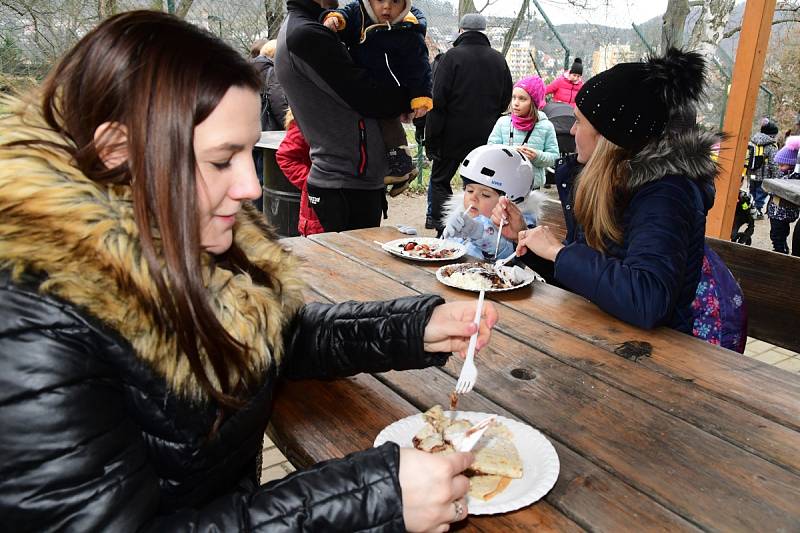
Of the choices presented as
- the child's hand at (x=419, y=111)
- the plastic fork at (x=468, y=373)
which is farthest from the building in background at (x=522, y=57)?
the plastic fork at (x=468, y=373)

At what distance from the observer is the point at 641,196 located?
1.87 metres

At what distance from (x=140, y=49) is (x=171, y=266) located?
330 mm

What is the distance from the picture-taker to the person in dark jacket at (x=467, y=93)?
5340mm

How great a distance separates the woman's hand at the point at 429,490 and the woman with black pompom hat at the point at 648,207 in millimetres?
996

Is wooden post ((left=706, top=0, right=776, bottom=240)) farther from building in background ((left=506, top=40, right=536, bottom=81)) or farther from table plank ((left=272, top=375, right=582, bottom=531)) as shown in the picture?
building in background ((left=506, top=40, right=536, bottom=81))

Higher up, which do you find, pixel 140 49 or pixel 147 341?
pixel 140 49

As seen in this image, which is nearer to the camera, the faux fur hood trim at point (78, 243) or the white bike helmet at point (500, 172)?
the faux fur hood trim at point (78, 243)

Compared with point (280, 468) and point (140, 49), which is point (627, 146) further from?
point (280, 468)

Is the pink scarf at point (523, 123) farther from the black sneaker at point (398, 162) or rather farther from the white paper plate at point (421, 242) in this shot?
the white paper plate at point (421, 242)

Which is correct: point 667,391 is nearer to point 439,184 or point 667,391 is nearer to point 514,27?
point 439,184

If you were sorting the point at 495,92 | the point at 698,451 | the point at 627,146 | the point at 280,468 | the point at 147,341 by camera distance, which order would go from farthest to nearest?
the point at 495,92 → the point at 280,468 → the point at 627,146 → the point at 698,451 → the point at 147,341

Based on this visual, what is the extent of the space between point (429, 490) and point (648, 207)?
124cm

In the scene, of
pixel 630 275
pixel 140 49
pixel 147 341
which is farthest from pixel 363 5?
pixel 147 341

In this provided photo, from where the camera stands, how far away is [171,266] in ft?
3.05
